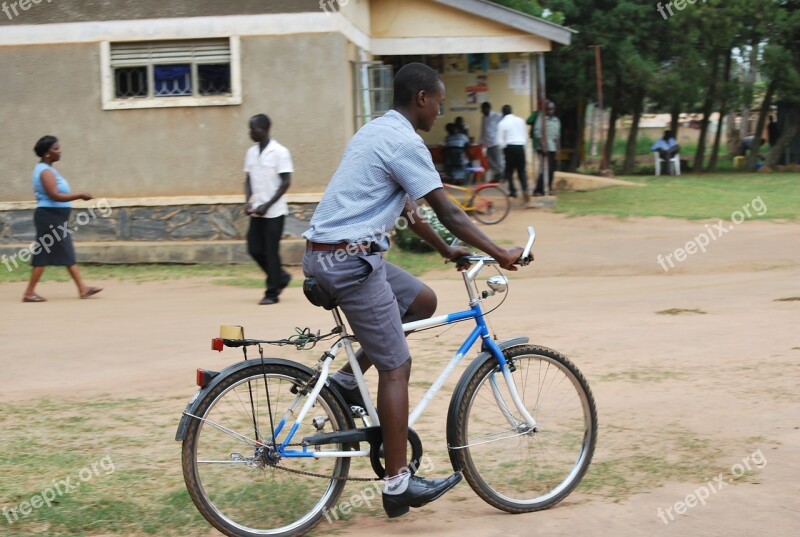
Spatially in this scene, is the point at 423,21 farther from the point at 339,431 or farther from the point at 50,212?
the point at 339,431

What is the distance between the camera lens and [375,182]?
13.0 feet

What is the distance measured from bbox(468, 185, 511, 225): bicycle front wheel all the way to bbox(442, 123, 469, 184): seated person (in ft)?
8.34

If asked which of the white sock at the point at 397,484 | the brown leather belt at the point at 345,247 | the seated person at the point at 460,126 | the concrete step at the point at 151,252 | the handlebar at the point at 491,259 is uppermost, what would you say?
the seated person at the point at 460,126

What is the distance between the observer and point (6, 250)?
12.7 m

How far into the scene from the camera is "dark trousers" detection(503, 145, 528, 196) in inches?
681

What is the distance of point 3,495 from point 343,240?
6.84ft

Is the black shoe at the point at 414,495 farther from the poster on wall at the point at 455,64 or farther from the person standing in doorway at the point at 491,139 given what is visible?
the poster on wall at the point at 455,64

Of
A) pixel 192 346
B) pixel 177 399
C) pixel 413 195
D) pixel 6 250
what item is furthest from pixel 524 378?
pixel 6 250

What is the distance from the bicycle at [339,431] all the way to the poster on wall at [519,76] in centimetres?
1570

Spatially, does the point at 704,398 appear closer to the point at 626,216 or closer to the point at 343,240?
the point at 343,240

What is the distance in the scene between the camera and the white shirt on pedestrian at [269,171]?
9445 millimetres

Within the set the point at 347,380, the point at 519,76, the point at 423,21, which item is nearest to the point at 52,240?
the point at 347,380

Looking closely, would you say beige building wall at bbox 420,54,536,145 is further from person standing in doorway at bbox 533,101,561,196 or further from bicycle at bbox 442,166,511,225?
bicycle at bbox 442,166,511,225

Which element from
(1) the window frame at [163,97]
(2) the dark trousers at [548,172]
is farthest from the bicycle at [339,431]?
(2) the dark trousers at [548,172]
